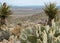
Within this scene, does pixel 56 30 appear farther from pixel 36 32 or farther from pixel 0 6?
pixel 0 6

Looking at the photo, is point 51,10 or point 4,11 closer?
point 51,10

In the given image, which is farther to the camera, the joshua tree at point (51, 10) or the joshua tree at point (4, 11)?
the joshua tree at point (4, 11)

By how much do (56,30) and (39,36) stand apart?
728mm

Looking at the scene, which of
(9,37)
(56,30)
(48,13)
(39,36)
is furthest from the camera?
(48,13)

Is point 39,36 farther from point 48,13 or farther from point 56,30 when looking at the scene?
point 48,13

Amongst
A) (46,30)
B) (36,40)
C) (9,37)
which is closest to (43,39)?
(36,40)

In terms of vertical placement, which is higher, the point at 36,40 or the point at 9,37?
the point at 36,40

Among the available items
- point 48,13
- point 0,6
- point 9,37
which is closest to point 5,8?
point 0,6

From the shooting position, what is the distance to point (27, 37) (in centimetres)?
588

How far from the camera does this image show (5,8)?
662 inches

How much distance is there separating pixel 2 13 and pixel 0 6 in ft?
1.42

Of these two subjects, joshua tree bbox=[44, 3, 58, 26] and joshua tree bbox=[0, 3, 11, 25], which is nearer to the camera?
joshua tree bbox=[44, 3, 58, 26]

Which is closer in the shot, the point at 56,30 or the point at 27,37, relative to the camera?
the point at 27,37

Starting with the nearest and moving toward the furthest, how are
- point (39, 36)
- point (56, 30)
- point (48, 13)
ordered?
point (39, 36) < point (56, 30) < point (48, 13)
